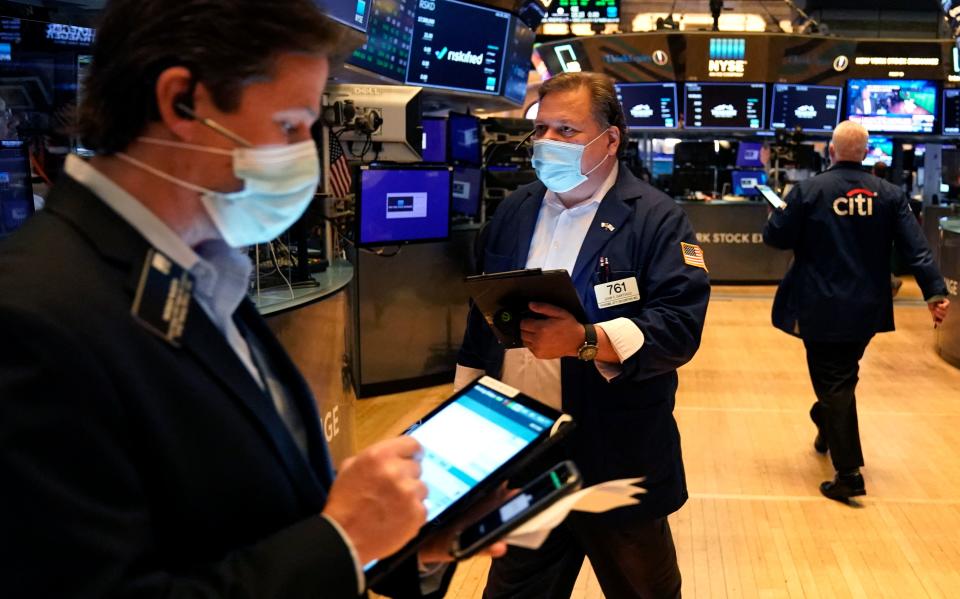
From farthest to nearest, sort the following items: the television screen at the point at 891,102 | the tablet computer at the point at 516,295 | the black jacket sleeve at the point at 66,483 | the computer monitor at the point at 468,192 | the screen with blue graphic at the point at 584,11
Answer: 1. the screen with blue graphic at the point at 584,11
2. the television screen at the point at 891,102
3. the computer monitor at the point at 468,192
4. the tablet computer at the point at 516,295
5. the black jacket sleeve at the point at 66,483

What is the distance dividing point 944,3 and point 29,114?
7.31 metres

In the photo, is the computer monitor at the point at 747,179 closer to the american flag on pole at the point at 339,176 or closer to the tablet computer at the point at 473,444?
the american flag on pole at the point at 339,176

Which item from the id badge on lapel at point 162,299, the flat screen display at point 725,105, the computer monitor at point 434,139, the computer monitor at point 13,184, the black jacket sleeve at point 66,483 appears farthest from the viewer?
the flat screen display at point 725,105

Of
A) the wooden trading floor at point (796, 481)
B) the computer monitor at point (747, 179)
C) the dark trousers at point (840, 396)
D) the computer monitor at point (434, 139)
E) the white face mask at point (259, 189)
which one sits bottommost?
the wooden trading floor at point (796, 481)

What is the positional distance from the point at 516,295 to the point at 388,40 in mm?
4282

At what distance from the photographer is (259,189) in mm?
972

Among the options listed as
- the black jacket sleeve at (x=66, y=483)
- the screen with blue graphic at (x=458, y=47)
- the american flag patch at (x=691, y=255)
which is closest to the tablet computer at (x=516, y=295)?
the american flag patch at (x=691, y=255)

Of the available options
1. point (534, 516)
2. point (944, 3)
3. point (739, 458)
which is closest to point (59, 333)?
point (534, 516)

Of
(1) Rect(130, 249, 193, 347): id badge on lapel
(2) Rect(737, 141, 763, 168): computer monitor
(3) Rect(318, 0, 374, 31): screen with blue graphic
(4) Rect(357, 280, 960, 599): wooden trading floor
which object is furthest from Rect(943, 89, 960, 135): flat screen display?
(1) Rect(130, 249, 193, 347): id badge on lapel

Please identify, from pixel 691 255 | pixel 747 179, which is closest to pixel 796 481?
pixel 691 255

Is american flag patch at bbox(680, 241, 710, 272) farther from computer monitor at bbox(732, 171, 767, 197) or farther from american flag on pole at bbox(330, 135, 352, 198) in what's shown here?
computer monitor at bbox(732, 171, 767, 197)

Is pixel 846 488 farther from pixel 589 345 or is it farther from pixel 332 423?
pixel 589 345

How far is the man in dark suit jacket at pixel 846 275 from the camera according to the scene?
420 centimetres

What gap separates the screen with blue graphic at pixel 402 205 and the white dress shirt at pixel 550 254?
8.94ft
